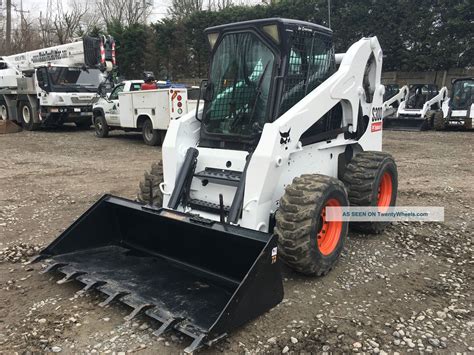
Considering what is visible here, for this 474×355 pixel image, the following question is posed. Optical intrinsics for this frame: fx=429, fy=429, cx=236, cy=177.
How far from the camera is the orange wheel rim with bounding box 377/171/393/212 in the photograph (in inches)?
204

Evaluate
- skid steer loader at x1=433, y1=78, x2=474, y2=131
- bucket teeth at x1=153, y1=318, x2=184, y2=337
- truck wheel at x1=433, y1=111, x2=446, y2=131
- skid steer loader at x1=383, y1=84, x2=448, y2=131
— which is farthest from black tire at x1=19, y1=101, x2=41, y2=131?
bucket teeth at x1=153, y1=318, x2=184, y2=337

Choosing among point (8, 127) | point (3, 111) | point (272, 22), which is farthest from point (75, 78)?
point (272, 22)

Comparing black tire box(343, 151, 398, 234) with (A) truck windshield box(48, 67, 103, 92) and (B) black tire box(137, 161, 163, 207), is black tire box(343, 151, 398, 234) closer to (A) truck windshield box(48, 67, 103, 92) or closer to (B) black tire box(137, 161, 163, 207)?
(B) black tire box(137, 161, 163, 207)

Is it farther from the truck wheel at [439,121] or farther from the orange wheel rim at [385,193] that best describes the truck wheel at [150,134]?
the truck wheel at [439,121]

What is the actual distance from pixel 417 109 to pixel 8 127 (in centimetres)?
1557

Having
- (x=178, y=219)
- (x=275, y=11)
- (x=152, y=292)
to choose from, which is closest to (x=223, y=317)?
(x=152, y=292)

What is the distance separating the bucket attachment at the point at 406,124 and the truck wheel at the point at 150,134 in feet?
30.5

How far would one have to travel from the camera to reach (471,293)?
3680 millimetres

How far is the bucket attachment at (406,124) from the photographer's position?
16000mm

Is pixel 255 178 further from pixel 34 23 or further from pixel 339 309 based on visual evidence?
pixel 34 23

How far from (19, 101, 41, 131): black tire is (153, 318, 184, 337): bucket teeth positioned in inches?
597

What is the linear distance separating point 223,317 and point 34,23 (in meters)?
42.0

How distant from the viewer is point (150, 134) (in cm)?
1218

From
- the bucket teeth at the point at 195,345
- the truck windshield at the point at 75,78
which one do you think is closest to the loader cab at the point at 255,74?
the bucket teeth at the point at 195,345
